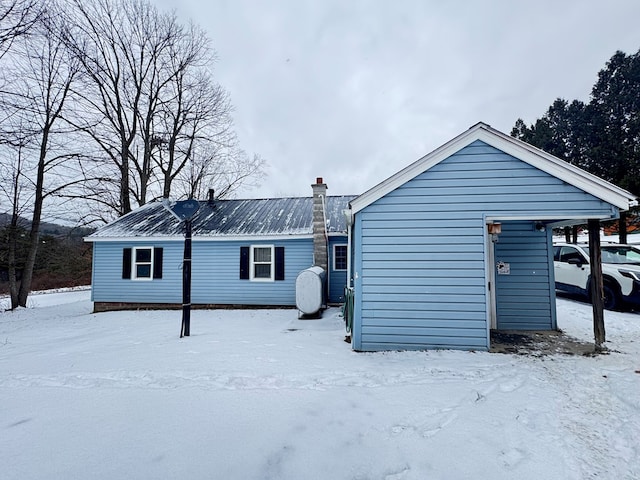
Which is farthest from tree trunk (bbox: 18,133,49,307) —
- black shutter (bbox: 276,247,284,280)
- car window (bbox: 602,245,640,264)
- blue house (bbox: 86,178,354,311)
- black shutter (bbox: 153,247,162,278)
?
car window (bbox: 602,245,640,264)

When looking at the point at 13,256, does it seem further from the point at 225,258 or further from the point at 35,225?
the point at 225,258

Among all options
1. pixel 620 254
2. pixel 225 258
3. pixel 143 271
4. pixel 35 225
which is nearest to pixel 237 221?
pixel 225 258

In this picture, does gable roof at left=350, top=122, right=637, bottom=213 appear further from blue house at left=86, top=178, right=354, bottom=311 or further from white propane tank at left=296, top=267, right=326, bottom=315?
blue house at left=86, top=178, right=354, bottom=311

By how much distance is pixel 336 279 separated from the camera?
10.4m

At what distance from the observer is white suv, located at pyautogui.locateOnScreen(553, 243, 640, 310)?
7.31 metres

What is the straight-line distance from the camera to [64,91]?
13.6 metres

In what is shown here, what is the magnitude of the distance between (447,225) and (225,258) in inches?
320

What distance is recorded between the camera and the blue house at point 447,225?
4801 millimetres

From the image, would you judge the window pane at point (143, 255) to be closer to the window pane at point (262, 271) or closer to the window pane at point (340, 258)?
the window pane at point (262, 271)

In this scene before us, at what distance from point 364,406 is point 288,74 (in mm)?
12170

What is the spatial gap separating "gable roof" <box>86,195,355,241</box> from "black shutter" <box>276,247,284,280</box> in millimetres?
613

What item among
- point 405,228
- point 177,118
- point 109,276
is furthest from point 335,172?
point 405,228

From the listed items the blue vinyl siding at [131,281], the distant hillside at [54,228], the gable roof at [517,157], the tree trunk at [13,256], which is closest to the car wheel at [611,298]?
the gable roof at [517,157]

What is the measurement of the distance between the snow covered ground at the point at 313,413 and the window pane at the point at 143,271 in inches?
233
